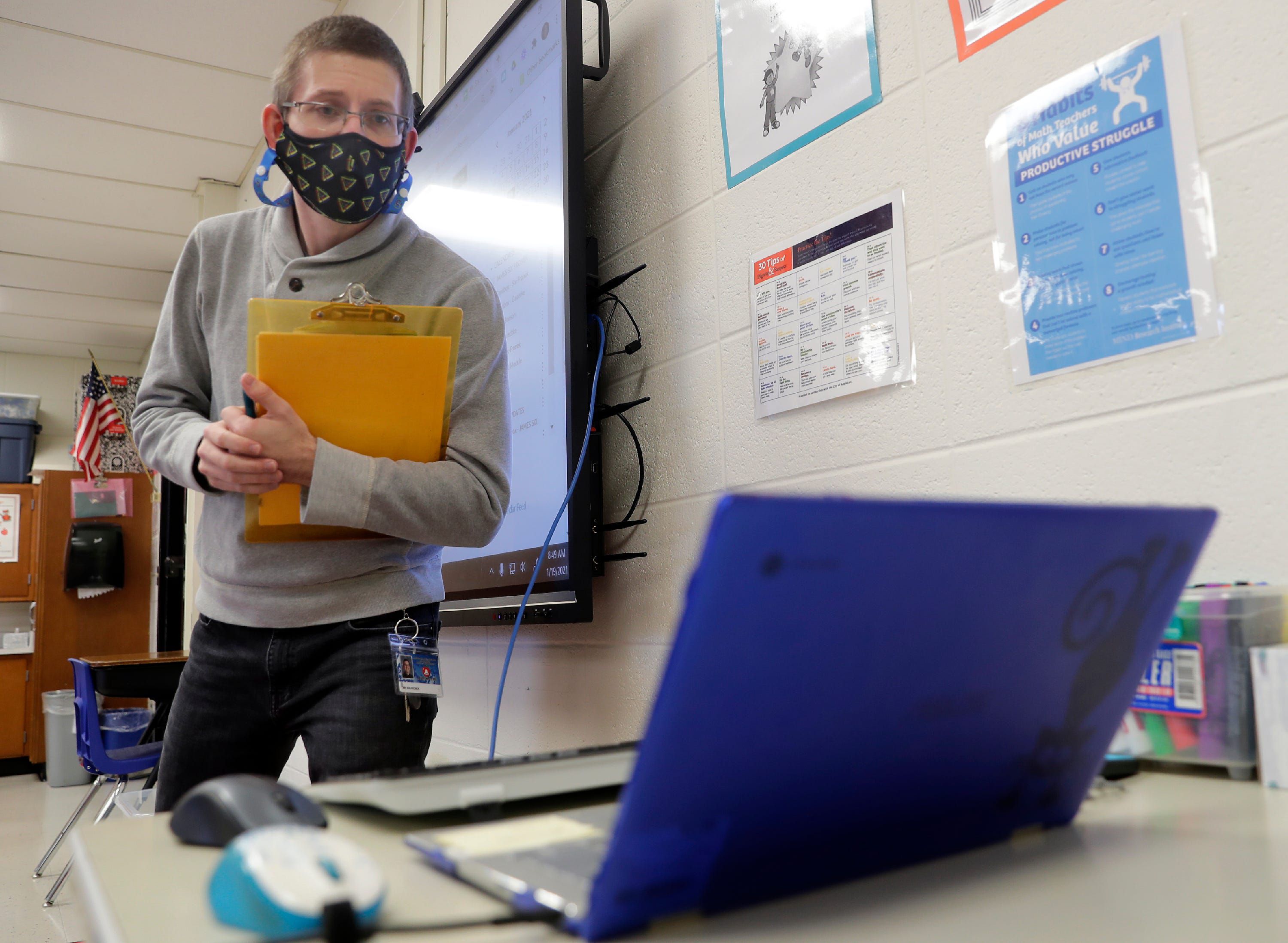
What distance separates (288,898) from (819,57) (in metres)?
→ 1.21

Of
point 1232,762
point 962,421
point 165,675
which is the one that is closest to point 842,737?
point 1232,762

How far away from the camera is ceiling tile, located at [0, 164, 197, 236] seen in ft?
13.3

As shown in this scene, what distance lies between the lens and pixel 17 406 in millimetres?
6336

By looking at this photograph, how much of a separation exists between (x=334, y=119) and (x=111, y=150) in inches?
133

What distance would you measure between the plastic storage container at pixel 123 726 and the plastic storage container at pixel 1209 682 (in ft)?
12.4

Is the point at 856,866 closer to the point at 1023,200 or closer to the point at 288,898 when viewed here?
the point at 288,898

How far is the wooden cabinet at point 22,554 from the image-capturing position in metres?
5.66

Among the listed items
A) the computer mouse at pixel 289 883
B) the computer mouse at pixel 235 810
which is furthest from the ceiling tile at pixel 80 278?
the computer mouse at pixel 289 883

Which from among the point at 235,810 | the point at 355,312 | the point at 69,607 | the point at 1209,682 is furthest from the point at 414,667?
the point at 69,607

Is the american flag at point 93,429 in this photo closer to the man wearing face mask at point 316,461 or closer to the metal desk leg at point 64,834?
the metal desk leg at point 64,834

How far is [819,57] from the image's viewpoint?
123cm

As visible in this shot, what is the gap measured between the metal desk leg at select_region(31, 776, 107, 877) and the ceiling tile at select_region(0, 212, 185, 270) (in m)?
2.43

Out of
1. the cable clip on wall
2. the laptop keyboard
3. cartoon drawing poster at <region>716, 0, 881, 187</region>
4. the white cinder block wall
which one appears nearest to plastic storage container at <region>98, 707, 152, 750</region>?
the white cinder block wall

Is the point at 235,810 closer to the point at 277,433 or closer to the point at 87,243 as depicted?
the point at 277,433
